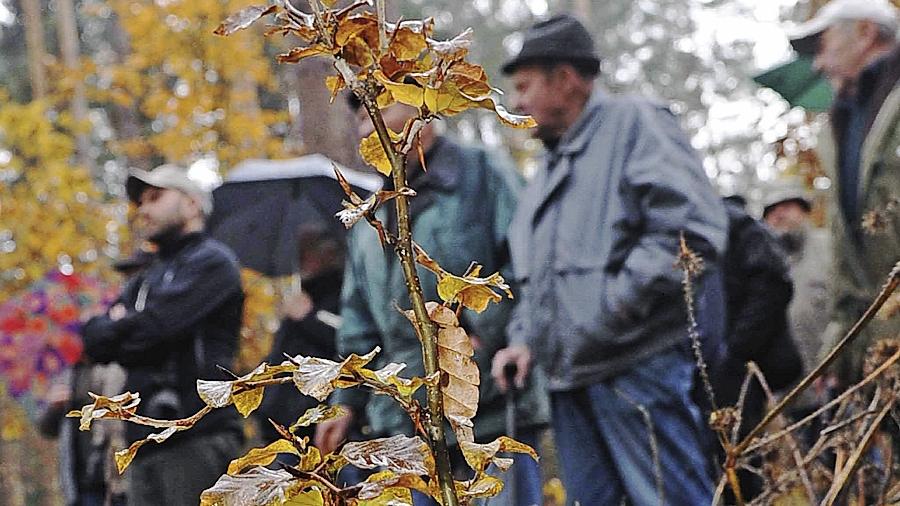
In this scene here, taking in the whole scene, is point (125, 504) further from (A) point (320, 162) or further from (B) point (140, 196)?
(A) point (320, 162)

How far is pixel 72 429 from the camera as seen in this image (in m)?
5.45

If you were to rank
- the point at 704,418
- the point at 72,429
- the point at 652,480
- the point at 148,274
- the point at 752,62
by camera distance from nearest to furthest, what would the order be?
the point at 652,480, the point at 704,418, the point at 148,274, the point at 72,429, the point at 752,62

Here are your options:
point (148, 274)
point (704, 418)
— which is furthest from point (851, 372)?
point (148, 274)

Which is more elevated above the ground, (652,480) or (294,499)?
(294,499)

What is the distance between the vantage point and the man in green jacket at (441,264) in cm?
379

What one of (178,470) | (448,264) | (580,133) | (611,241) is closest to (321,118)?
(178,470)

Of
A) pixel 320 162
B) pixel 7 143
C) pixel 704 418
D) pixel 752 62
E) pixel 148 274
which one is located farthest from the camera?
pixel 752 62

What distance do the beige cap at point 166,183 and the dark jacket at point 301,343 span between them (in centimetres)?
57

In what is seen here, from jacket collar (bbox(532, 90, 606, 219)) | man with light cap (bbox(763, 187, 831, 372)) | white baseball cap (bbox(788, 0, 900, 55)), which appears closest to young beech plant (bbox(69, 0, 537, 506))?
jacket collar (bbox(532, 90, 606, 219))

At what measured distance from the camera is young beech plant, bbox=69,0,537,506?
37.5 inches

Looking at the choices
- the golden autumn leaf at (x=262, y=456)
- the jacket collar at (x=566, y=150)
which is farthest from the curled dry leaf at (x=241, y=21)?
the jacket collar at (x=566, y=150)

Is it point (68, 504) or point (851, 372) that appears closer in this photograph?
point (851, 372)

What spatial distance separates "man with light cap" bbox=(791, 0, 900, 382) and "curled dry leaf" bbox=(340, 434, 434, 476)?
2.64 metres

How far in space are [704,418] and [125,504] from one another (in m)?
2.28
